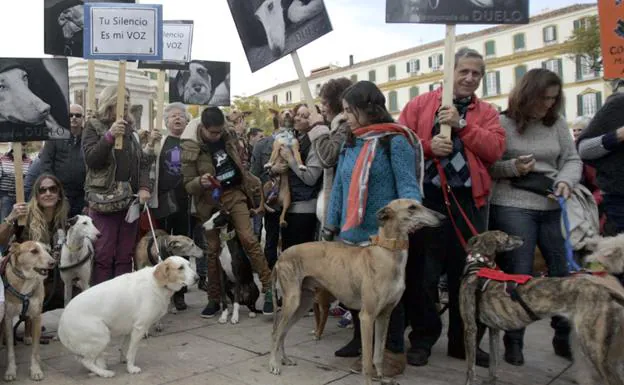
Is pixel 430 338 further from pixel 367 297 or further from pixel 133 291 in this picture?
pixel 133 291

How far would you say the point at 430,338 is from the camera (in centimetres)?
435

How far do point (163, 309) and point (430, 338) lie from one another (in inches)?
88.8

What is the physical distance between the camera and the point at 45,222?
507 cm

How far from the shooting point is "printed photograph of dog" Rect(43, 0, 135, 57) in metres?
6.55

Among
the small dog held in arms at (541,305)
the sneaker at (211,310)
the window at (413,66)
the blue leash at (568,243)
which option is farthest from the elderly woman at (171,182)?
the window at (413,66)

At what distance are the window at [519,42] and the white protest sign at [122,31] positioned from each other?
58544 mm

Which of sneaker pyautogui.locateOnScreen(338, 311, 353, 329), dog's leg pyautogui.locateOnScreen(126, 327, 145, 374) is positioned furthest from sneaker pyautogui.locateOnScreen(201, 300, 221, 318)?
dog's leg pyautogui.locateOnScreen(126, 327, 145, 374)

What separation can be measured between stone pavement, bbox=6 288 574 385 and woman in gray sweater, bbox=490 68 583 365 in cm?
48

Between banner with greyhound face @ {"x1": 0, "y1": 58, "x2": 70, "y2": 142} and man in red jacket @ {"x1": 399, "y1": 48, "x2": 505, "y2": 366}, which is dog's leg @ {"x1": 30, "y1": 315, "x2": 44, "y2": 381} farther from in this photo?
man in red jacket @ {"x1": 399, "y1": 48, "x2": 505, "y2": 366}

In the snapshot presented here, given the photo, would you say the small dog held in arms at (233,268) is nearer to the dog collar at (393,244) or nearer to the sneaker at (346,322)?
the sneaker at (346,322)

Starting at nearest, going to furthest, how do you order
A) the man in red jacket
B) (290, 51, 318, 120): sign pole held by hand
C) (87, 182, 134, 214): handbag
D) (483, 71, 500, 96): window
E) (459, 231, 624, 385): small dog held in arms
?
1. (459, 231, 624, 385): small dog held in arms
2. the man in red jacket
3. (290, 51, 318, 120): sign pole held by hand
4. (87, 182, 134, 214): handbag
5. (483, 71, 500, 96): window

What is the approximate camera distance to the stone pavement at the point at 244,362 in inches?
155

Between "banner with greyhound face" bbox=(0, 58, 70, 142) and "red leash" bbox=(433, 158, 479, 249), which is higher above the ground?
"banner with greyhound face" bbox=(0, 58, 70, 142)

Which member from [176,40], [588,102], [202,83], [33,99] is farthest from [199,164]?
[588,102]
